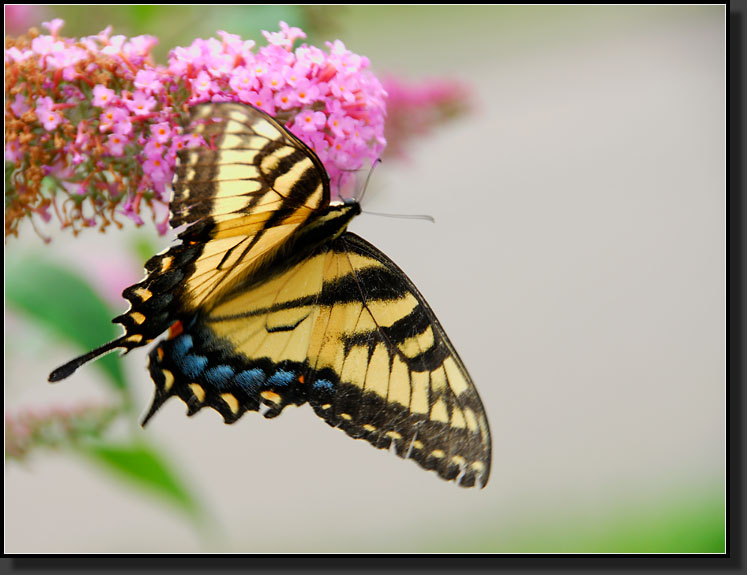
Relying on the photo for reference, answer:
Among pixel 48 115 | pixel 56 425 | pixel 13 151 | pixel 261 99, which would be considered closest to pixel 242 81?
pixel 261 99

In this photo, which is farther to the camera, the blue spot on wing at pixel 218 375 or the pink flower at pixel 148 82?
the blue spot on wing at pixel 218 375

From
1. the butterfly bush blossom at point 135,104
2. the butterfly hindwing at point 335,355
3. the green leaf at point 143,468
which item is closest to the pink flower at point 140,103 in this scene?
the butterfly bush blossom at point 135,104

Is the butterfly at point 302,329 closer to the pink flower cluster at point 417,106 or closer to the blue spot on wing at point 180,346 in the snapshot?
the blue spot on wing at point 180,346

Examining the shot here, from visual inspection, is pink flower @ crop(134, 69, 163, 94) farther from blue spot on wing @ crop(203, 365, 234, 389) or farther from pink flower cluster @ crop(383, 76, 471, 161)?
pink flower cluster @ crop(383, 76, 471, 161)

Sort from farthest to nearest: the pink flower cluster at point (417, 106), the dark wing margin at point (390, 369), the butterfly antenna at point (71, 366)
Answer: the pink flower cluster at point (417, 106), the dark wing margin at point (390, 369), the butterfly antenna at point (71, 366)

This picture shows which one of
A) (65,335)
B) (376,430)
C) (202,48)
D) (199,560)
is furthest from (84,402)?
(202,48)

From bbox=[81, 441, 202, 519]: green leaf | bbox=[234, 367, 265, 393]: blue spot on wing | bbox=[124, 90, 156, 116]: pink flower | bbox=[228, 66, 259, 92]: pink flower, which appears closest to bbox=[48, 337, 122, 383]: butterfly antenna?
bbox=[234, 367, 265, 393]: blue spot on wing

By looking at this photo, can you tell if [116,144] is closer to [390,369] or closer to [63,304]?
[63,304]
